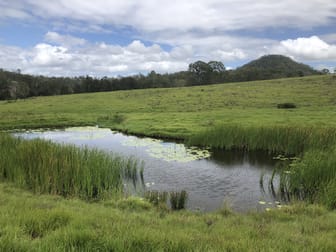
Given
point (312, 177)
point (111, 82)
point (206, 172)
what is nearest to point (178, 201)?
point (312, 177)

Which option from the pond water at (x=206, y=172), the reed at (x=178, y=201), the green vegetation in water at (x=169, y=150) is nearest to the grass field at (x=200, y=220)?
the reed at (x=178, y=201)

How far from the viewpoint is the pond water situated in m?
12.0

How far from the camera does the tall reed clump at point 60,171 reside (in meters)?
11.4

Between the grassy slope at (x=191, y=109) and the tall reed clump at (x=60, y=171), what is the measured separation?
14.4 meters

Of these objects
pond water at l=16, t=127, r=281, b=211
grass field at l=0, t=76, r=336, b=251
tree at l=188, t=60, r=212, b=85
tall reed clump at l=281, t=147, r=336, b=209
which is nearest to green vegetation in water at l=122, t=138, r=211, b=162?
pond water at l=16, t=127, r=281, b=211

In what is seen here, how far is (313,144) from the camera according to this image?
17.8 metres

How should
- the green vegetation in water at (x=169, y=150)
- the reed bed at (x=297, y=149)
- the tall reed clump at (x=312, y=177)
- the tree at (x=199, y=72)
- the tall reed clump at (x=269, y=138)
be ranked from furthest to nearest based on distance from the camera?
the tree at (x=199, y=72) < the green vegetation in water at (x=169, y=150) < the tall reed clump at (x=269, y=138) < the reed bed at (x=297, y=149) < the tall reed clump at (x=312, y=177)

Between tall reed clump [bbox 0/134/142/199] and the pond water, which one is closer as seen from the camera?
tall reed clump [bbox 0/134/142/199]

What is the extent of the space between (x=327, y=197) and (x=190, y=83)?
297ft

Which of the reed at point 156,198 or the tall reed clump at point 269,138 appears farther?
the tall reed clump at point 269,138

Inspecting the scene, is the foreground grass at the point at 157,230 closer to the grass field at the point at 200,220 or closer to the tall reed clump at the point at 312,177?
the grass field at the point at 200,220

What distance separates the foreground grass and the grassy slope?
18.2m

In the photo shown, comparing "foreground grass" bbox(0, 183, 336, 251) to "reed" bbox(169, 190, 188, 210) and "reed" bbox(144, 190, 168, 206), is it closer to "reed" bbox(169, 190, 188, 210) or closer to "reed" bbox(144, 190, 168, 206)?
"reed" bbox(144, 190, 168, 206)

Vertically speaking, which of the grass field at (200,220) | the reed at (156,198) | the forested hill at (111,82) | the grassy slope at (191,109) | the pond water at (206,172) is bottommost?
the pond water at (206,172)
